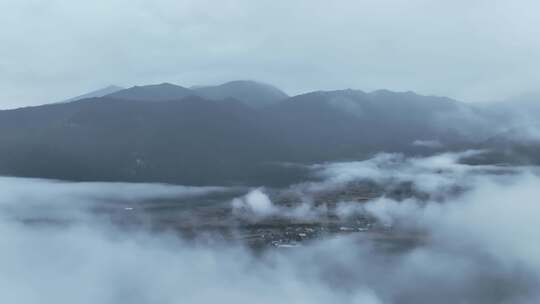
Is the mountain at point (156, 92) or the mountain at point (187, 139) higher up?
the mountain at point (156, 92)

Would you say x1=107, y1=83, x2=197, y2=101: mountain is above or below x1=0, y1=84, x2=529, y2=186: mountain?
above

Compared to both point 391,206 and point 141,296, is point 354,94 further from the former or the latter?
point 141,296

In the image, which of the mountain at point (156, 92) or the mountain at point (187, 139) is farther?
the mountain at point (156, 92)

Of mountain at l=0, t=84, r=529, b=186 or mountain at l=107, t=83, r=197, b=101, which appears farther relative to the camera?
mountain at l=107, t=83, r=197, b=101

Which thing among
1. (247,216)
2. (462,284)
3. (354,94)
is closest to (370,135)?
(354,94)
